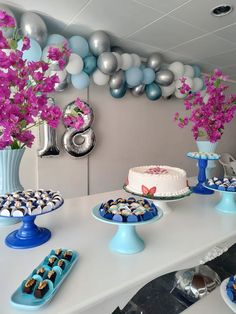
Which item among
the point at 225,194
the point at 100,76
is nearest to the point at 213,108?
the point at 225,194

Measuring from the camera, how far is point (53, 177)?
9.57ft

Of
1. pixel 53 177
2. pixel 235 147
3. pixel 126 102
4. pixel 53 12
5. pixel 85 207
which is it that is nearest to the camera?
pixel 85 207

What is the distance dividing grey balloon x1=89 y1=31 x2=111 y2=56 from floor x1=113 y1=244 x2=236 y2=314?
2.22m

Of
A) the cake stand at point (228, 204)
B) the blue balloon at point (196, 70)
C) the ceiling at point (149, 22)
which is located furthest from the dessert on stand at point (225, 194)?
the blue balloon at point (196, 70)

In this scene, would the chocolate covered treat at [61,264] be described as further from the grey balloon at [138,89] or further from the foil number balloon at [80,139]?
the grey balloon at [138,89]

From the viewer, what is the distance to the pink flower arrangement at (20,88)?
2.75ft

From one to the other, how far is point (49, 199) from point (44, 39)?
5.90 ft

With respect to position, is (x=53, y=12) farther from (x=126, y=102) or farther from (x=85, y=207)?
(x=85, y=207)

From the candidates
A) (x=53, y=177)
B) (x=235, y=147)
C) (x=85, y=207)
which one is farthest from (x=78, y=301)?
(x=235, y=147)

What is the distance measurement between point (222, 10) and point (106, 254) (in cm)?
229

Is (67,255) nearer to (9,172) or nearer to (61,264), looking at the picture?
(61,264)


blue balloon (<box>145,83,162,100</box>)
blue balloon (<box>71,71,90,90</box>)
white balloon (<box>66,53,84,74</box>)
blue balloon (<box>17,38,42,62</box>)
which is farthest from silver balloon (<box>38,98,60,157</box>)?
blue balloon (<box>145,83,162,100</box>)

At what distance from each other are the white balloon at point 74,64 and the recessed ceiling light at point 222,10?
132cm

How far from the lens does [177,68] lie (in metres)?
3.14
